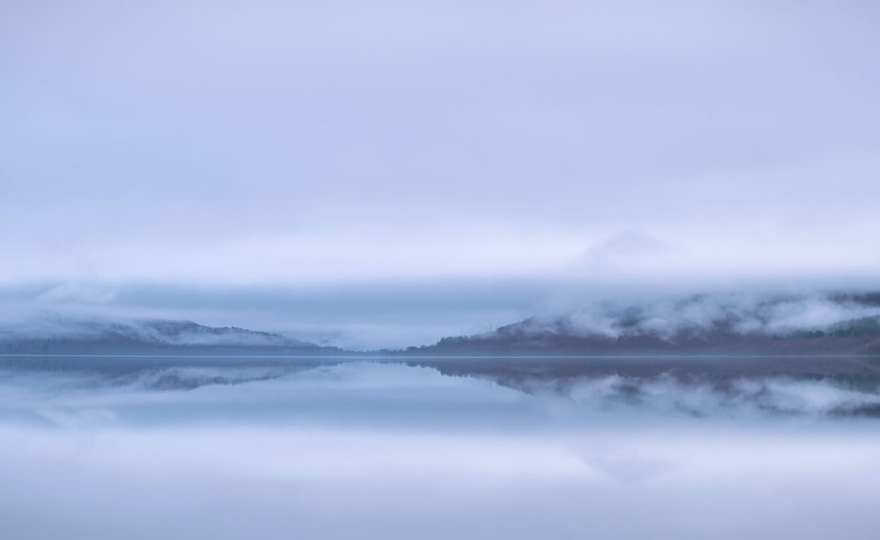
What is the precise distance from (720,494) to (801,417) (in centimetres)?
1032

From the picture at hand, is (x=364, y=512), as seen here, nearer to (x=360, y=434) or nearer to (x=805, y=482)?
(x=805, y=482)

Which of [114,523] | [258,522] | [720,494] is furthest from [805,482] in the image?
[114,523]

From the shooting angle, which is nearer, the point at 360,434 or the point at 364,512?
the point at 364,512

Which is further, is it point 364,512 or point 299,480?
point 299,480

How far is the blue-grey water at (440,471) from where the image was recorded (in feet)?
33.6

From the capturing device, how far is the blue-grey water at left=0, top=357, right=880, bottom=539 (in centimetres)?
A: 1023

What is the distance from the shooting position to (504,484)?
41.5 ft

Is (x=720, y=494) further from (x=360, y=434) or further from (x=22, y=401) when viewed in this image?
(x=22, y=401)

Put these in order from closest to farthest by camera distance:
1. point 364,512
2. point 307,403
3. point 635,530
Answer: point 635,530 < point 364,512 < point 307,403

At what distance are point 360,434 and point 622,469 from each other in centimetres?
600

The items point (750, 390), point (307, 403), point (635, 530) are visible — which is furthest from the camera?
point (750, 390)

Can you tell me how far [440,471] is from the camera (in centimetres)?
1370

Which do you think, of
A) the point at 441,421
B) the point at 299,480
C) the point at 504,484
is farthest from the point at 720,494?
the point at 441,421

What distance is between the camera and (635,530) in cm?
993
